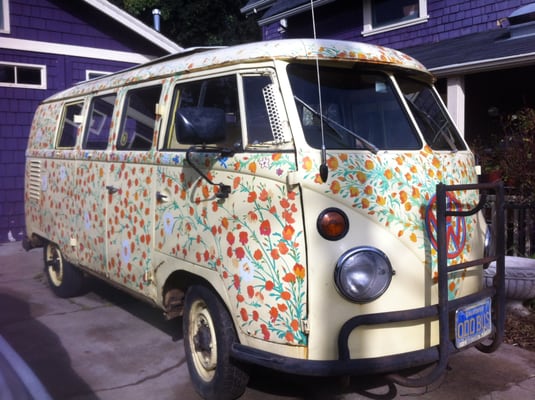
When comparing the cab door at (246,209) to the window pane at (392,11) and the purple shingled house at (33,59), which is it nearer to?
the purple shingled house at (33,59)

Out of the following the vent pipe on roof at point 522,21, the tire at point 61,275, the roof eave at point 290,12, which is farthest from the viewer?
the roof eave at point 290,12

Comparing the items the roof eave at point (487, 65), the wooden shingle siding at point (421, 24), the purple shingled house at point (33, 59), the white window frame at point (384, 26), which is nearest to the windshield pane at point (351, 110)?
the roof eave at point (487, 65)

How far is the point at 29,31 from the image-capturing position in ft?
34.4

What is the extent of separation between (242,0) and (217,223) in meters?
24.6

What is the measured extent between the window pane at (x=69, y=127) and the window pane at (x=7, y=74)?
16.3 ft

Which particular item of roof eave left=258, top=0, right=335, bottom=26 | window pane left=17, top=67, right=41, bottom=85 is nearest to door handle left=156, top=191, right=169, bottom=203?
window pane left=17, top=67, right=41, bottom=85

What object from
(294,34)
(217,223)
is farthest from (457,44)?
(217,223)

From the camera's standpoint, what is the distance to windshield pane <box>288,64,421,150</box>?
133 inches

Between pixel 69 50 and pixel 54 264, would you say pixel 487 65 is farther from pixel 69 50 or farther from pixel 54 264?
pixel 69 50

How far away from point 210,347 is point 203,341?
0.08 meters

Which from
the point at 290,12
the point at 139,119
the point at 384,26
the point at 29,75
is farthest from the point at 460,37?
the point at 139,119

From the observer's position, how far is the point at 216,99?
12.4ft

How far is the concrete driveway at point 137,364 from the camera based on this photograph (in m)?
3.96

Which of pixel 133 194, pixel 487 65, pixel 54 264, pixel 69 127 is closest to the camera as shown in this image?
pixel 133 194
